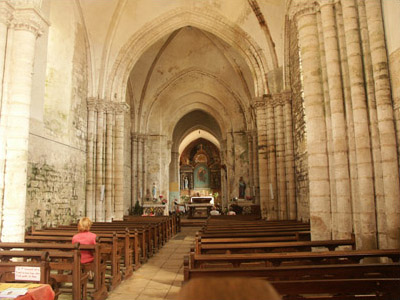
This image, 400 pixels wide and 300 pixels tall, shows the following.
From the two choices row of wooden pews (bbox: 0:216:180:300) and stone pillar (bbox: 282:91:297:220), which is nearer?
row of wooden pews (bbox: 0:216:180:300)

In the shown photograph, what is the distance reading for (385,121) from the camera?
20.8 feet

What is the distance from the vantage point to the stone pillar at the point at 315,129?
25.1 ft

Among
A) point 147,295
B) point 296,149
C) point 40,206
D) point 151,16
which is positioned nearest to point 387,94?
point 147,295

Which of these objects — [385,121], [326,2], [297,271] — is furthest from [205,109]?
[297,271]

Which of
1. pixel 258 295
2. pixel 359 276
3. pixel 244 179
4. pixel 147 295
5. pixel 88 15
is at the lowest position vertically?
pixel 147 295

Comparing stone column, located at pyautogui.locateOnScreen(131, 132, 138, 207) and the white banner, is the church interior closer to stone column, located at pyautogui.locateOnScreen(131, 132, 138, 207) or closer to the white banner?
stone column, located at pyautogui.locateOnScreen(131, 132, 138, 207)

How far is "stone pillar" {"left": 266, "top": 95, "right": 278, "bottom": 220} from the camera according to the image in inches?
599

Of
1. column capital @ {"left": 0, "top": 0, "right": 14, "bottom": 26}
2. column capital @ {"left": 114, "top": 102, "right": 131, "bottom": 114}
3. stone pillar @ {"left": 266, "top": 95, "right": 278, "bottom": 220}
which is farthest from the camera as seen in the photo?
column capital @ {"left": 114, "top": 102, "right": 131, "bottom": 114}

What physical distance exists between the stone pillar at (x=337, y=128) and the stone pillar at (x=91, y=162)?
38.0 feet

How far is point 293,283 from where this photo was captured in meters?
3.30

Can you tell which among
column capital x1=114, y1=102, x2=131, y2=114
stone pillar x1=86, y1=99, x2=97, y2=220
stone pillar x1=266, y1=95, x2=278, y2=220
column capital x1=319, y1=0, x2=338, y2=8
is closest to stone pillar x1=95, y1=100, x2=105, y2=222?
stone pillar x1=86, y1=99, x2=97, y2=220

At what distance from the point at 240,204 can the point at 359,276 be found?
19.0 meters

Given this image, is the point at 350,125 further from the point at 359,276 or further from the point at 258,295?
the point at 258,295

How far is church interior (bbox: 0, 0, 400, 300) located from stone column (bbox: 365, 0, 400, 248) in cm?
2
